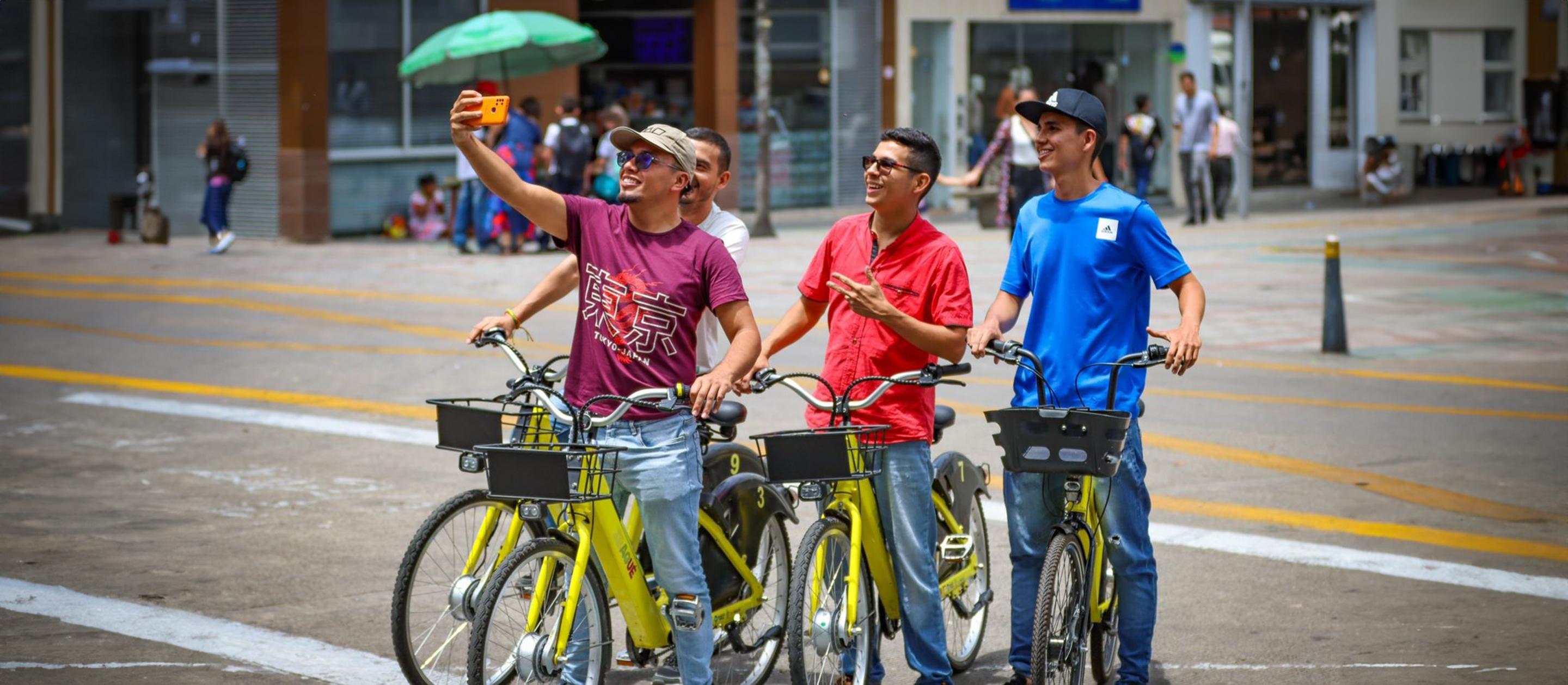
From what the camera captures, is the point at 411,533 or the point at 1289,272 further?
the point at 1289,272

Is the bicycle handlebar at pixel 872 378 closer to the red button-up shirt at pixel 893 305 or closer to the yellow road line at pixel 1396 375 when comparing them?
the red button-up shirt at pixel 893 305

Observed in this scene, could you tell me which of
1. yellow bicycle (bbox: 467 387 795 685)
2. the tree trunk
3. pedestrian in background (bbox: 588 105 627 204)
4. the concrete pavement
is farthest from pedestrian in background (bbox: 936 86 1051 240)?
yellow bicycle (bbox: 467 387 795 685)

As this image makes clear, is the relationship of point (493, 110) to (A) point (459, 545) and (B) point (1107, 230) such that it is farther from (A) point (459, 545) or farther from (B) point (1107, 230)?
(B) point (1107, 230)

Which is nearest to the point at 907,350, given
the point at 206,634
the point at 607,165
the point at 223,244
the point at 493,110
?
the point at 493,110

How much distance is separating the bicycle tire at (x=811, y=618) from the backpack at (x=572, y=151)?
15974 mm

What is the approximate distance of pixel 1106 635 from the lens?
5910 millimetres

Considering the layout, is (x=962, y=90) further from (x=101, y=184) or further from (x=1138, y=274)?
(x=1138, y=274)

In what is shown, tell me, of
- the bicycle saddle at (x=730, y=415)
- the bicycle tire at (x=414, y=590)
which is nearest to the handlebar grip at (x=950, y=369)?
the bicycle saddle at (x=730, y=415)

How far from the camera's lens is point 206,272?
63.8ft

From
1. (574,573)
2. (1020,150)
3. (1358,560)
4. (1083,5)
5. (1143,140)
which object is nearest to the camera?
(574,573)

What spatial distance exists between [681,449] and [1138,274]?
5.11 feet

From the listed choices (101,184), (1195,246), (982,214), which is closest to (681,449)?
(1195,246)

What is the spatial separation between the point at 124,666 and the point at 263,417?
5.29 m

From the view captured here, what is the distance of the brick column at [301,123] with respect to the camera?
2348 cm
